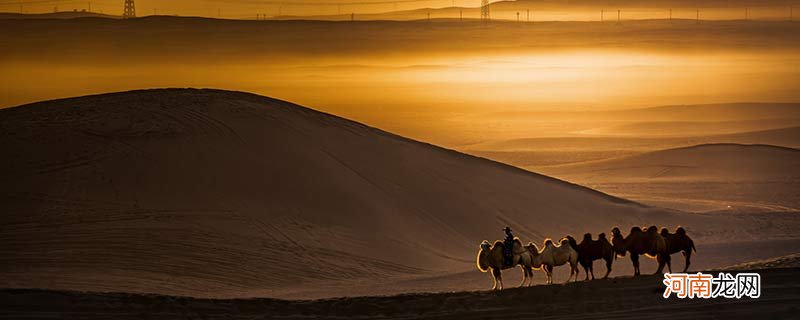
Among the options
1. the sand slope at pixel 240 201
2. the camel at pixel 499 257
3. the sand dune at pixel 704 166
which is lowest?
the sand dune at pixel 704 166

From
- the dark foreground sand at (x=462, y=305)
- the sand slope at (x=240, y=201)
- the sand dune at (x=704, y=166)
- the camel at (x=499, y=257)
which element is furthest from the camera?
the sand dune at (x=704, y=166)

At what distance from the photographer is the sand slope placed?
27.0m

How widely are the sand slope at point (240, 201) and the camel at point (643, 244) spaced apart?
709cm

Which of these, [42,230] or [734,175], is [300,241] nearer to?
[42,230]

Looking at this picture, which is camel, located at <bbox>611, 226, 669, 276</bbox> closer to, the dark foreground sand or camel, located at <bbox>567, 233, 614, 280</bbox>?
camel, located at <bbox>567, 233, 614, 280</bbox>

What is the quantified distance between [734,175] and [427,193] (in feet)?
82.1

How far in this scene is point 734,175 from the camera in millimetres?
56375

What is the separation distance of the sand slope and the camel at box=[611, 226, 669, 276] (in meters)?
7.09

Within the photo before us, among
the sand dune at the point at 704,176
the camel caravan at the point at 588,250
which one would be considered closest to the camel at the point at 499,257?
the camel caravan at the point at 588,250

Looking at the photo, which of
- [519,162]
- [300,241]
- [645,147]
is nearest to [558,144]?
[645,147]

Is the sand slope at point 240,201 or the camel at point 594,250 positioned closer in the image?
the camel at point 594,250

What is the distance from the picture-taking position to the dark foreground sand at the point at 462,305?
17250 millimetres

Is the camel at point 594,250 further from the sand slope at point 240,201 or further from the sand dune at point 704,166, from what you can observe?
the sand dune at point 704,166

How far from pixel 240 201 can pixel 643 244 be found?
13.6 m
